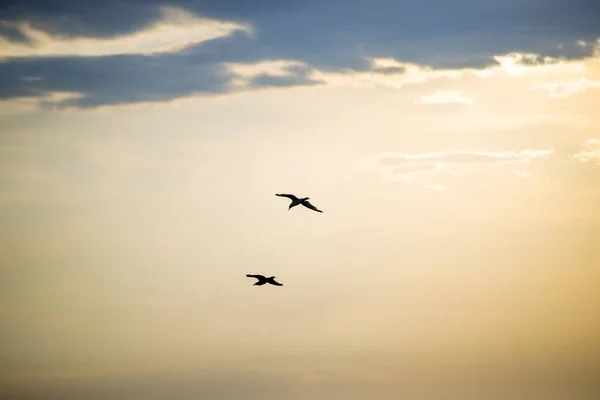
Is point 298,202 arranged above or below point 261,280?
above

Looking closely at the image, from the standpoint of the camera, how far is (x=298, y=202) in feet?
250

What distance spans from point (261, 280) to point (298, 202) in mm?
20586

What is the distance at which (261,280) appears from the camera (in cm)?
7638
